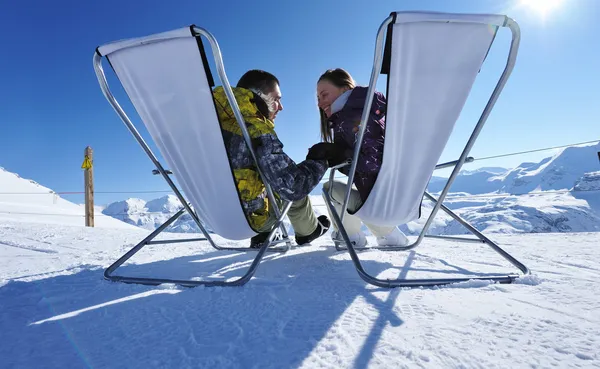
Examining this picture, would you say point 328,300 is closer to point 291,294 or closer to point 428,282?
point 291,294

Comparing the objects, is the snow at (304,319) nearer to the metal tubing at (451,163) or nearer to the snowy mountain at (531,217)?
the metal tubing at (451,163)

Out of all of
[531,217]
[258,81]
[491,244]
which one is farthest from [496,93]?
[531,217]

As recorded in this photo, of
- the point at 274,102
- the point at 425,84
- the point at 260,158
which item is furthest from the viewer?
the point at 274,102

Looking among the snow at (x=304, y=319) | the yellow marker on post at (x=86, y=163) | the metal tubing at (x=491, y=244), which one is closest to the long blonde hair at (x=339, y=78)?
the metal tubing at (x=491, y=244)

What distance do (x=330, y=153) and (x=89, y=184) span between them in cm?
695

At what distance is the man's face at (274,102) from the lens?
1.69 metres

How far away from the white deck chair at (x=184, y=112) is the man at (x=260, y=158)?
75 millimetres

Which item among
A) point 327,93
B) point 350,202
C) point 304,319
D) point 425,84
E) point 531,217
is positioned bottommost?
point 531,217

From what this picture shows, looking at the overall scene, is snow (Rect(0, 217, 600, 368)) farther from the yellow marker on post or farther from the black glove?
the yellow marker on post

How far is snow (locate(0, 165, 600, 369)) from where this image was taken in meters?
0.68

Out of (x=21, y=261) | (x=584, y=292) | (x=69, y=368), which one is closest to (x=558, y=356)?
(x=584, y=292)

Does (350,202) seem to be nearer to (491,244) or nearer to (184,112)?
(491,244)

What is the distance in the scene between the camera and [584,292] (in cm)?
109

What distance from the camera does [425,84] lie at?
3.94 feet
